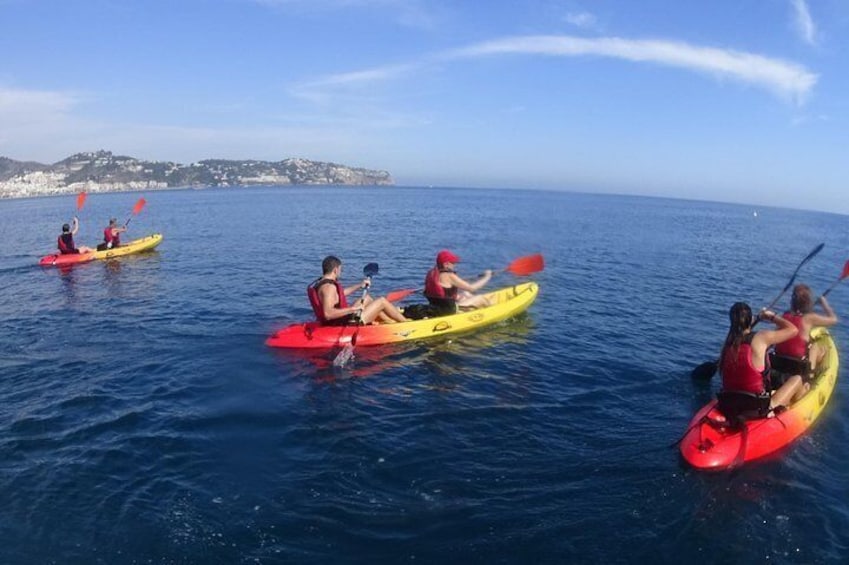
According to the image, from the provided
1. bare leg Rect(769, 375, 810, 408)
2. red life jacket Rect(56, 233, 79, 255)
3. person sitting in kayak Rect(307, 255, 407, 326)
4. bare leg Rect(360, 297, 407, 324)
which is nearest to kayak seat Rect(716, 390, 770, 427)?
bare leg Rect(769, 375, 810, 408)

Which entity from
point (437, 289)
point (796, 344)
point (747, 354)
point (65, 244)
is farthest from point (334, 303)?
point (65, 244)

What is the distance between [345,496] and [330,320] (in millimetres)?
6947

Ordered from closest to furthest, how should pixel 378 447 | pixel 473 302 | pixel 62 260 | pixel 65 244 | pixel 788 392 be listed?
pixel 378 447
pixel 788 392
pixel 473 302
pixel 62 260
pixel 65 244

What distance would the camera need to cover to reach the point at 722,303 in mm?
21891

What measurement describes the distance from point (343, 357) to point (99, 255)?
67.5ft

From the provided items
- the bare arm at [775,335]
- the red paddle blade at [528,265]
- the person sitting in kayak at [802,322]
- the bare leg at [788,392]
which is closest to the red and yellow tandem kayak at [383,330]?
the red paddle blade at [528,265]

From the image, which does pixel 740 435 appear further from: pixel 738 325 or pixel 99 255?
pixel 99 255

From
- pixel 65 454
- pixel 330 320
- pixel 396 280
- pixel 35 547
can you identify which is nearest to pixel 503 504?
pixel 35 547

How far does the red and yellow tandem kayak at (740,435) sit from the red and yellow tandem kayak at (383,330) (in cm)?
724

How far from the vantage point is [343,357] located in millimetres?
13188

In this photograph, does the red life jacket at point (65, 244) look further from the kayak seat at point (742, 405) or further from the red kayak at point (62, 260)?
the kayak seat at point (742, 405)

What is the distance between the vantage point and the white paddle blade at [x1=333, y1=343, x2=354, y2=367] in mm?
13109

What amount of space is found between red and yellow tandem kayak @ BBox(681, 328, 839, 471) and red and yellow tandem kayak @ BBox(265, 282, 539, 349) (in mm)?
7238

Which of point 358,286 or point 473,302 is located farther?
point 473,302
